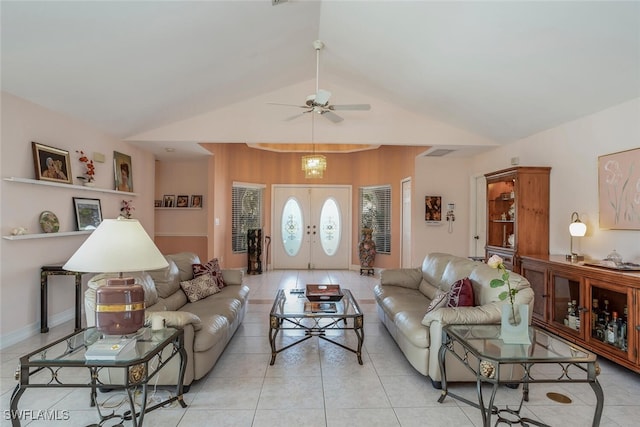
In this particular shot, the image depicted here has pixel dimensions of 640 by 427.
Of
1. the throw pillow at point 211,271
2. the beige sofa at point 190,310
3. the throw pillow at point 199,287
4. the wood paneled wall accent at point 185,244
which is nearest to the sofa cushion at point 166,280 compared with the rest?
the beige sofa at point 190,310

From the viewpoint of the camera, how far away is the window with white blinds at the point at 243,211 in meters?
7.64

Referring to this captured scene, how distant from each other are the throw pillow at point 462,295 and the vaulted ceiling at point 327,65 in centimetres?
223

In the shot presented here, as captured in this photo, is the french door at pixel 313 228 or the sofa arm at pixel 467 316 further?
the french door at pixel 313 228

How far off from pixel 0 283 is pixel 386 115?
17.0ft

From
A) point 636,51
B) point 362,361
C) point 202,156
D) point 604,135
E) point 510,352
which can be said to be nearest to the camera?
point 510,352

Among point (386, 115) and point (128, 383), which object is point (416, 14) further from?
point (128, 383)

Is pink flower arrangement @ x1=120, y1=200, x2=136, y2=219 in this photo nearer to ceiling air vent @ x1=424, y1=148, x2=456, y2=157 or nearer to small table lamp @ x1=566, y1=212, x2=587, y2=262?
ceiling air vent @ x1=424, y1=148, x2=456, y2=157

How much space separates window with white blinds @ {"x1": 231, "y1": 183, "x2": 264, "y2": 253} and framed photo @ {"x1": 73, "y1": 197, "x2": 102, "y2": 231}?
310 centimetres

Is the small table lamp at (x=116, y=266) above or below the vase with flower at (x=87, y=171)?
below

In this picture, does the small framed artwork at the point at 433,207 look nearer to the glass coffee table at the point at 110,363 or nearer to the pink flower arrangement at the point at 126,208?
the glass coffee table at the point at 110,363

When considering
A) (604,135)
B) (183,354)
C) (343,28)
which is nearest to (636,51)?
(604,135)

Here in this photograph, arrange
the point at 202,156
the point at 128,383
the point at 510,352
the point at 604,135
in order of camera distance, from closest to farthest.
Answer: the point at 128,383, the point at 510,352, the point at 604,135, the point at 202,156

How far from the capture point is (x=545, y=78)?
3.41 metres

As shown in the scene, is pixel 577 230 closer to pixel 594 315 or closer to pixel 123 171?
pixel 594 315
